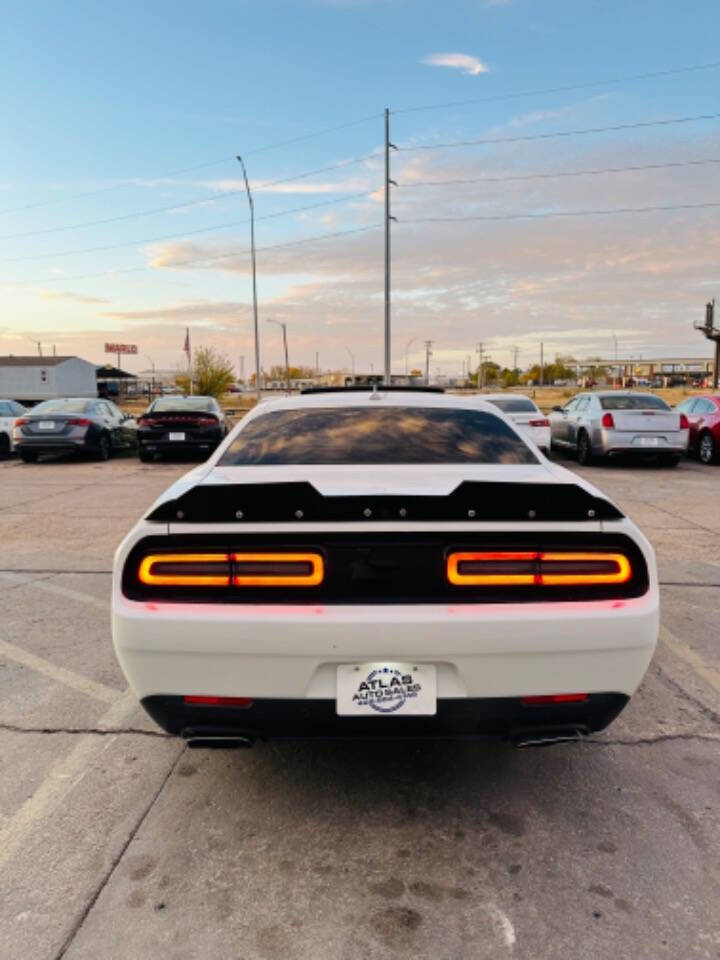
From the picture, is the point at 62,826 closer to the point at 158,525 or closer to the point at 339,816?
the point at 339,816

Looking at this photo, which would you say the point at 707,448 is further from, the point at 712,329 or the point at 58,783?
the point at 712,329

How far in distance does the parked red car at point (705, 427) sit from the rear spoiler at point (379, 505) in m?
12.7

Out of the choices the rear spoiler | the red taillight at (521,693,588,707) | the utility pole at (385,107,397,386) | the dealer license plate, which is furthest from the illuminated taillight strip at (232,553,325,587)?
the utility pole at (385,107,397,386)

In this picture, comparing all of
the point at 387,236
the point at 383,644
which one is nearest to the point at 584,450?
the point at 383,644

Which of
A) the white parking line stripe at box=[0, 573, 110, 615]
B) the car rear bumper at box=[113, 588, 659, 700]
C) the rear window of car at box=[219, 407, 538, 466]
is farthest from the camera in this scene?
the white parking line stripe at box=[0, 573, 110, 615]

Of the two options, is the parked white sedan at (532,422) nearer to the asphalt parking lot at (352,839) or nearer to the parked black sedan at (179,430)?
the parked black sedan at (179,430)

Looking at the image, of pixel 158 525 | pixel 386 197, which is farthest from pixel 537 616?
pixel 386 197

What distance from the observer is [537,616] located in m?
2.12

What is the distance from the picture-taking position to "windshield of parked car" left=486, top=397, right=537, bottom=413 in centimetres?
1353

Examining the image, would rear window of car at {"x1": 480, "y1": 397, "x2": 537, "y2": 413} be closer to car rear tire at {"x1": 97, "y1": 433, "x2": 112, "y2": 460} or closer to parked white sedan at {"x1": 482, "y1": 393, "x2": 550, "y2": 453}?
parked white sedan at {"x1": 482, "y1": 393, "x2": 550, "y2": 453}

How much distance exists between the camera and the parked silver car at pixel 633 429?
12383mm

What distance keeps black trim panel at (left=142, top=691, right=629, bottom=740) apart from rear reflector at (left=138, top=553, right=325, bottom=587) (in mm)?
379

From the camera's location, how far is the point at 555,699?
7.20ft

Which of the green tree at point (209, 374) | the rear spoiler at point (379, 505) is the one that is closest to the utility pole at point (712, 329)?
the green tree at point (209, 374)
